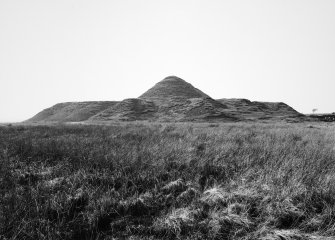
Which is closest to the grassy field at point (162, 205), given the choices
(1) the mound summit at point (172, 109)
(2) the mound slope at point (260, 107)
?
(1) the mound summit at point (172, 109)

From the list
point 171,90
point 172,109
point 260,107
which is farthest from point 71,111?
point 260,107

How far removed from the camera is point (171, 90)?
8294 cm

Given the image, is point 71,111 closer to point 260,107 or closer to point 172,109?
point 172,109

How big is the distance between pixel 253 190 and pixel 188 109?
5375cm

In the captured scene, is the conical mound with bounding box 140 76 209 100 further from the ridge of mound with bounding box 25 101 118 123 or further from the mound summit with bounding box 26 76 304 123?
the ridge of mound with bounding box 25 101 118 123

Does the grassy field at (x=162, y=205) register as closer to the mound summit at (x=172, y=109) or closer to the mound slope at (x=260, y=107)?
the mound summit at (x=172, y=109)

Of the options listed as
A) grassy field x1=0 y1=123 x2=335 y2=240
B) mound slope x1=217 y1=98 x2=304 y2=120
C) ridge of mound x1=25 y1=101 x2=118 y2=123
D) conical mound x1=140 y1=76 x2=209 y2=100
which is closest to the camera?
grassy field x1=0 y1=123 x2=335 y2=240

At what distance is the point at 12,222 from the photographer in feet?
7.14

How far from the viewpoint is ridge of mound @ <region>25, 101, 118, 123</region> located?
69000mm

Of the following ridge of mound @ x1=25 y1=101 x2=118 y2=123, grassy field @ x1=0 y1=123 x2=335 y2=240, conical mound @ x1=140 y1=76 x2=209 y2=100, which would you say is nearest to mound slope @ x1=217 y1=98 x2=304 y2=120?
conical mound @ x1=140 y1=76 x2=209 y2=100

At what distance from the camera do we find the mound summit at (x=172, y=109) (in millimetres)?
52781

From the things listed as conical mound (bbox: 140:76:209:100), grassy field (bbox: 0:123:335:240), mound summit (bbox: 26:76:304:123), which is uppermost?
conical mound (bbox: 140:76:209:100)

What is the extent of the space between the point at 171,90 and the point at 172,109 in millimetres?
25385

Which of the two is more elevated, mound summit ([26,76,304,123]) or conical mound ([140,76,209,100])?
conical mound ([140,76,209,100])
